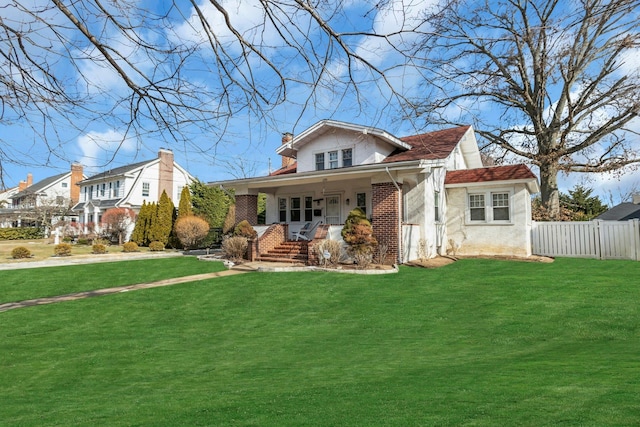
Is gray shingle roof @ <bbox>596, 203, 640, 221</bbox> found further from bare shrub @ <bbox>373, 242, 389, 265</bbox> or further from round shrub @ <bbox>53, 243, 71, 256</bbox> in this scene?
round shrub @ <bbox>53, 243, 71, 256</bbox>

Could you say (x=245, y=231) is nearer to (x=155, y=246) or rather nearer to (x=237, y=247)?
(x=237, y=247)

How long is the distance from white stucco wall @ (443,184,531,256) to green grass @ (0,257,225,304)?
34.0 ft

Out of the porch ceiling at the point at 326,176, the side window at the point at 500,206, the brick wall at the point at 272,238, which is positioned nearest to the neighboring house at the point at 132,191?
the porch ceiling at the point at 326,176

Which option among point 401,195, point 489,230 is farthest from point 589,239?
point 401,195

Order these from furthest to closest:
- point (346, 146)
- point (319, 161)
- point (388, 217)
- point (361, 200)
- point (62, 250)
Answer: point (62, 250) < point (319, 161) < point (346, 146) < point (361, 200) < point (388, 217)

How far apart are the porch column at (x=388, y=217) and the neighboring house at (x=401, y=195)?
0.12 ft

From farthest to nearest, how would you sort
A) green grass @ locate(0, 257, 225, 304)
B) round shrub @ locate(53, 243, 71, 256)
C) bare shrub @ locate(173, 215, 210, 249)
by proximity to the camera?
bare shrub @ locate(173, 215, 210, 249), round shrub @ locate(53, 243, 71, 256), green grass @ locate(0, 257, 225, 304)

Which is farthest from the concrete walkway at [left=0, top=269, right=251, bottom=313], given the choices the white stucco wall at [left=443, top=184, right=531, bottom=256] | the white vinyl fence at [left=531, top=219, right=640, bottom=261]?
the white vinyl fence at [left=531, top=219, right=640, bottom=261]

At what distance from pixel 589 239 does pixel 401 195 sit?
8.02 m

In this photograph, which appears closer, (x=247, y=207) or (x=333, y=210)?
(x=333, y=210)

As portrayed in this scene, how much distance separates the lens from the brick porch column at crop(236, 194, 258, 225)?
1909 centimetres

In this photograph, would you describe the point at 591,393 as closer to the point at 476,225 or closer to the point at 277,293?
the point at 277,293

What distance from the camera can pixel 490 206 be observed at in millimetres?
16500

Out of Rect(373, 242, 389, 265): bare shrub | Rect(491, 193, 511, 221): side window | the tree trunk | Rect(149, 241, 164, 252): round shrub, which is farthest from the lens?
Rect(149, 241, 164, 252): round shrub
